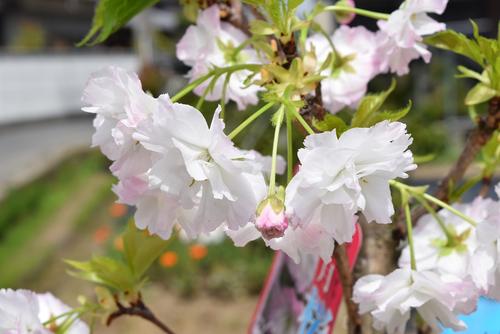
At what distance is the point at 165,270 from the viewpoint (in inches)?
156

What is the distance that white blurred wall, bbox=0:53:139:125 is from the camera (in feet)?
37.2

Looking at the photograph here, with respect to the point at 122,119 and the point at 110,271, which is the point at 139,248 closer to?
the point at 110,271

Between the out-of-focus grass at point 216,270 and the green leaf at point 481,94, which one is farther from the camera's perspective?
the out-of-focus grass at point 216,270

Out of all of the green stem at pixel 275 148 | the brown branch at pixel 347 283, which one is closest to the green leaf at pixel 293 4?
the green stem at pixel 275 148

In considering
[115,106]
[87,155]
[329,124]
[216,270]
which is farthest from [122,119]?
[87,155]

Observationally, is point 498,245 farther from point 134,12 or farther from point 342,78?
point 134,12

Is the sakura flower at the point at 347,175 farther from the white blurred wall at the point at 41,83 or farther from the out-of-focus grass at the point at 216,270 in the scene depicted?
the white blurred wall at the point at 41,83

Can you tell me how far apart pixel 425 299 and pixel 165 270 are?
11.5 feet

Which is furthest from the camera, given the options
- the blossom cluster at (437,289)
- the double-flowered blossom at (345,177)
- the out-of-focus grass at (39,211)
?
the out-of-focus grass at (39,211)

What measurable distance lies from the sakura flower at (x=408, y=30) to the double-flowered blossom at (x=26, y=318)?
0.34 meters

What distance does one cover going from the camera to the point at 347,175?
1.39 ft

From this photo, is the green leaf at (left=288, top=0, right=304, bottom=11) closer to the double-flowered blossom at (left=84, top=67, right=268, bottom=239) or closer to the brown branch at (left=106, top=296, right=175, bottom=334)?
the double-flowered blossom at (left=84, top=67, right=268, bottom=239)

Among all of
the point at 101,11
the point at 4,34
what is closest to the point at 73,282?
the point at 101,11

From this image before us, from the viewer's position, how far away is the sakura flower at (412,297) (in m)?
0.54
